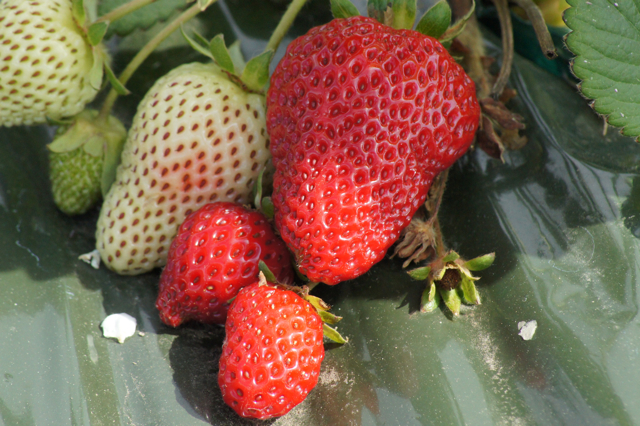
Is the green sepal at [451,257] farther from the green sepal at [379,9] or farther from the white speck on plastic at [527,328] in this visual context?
the green sepal at [379,9]

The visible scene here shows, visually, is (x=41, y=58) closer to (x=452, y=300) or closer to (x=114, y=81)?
(x=114, y=81)

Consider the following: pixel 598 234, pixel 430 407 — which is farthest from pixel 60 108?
pixel 598 234

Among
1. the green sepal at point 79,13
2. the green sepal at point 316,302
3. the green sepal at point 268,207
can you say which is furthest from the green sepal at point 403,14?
the green sepal at point 79,13

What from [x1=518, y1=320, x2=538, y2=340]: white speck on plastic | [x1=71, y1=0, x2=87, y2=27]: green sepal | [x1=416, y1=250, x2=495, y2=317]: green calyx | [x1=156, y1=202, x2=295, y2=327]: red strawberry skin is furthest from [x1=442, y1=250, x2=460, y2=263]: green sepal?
[x1=71, y1=0, x2=87, y2=27]: green sepal

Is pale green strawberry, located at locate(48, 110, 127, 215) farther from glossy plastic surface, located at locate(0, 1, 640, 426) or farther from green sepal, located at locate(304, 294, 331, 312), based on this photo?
green sepal, located at locate(304, 294, 331, 312)

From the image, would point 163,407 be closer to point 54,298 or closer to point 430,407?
point 54,298
